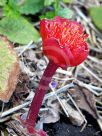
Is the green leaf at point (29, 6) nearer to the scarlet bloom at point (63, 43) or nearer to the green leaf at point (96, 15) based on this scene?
the green leaf at point (96, 15)

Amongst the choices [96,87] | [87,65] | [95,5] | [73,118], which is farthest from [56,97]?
[95,5]

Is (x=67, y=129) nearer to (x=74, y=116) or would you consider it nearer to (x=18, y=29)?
(x=74, y=116)

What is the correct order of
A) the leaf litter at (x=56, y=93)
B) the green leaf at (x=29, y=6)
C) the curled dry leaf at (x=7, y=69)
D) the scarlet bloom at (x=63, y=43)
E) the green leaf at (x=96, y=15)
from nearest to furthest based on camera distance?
the scarlet bloom at (x=63, y=43), the curled dry leaf at (x=7, y=69), the leaf litter at (x=56, y=93), the green leaf at (x=29, y=6), the green leaf at (x=96, y=15)

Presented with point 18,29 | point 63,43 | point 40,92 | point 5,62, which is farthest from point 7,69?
point 18,29

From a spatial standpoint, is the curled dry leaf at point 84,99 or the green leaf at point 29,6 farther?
the green leaf at point 29,6

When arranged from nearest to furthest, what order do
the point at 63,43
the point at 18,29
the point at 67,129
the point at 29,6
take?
1. the point at 63,43
2. the point at 67,129
3. the point at 18,29
4. the point at 29,6

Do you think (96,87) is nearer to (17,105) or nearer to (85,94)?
(85,94)

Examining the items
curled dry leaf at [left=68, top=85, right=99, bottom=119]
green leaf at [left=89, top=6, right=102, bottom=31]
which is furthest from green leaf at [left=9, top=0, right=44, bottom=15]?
curled dry leaf at [left=68, top=85, right=99, bottom=119]

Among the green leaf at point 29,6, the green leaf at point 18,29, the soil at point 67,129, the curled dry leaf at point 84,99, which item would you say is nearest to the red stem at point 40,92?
the soil at point 67,129
